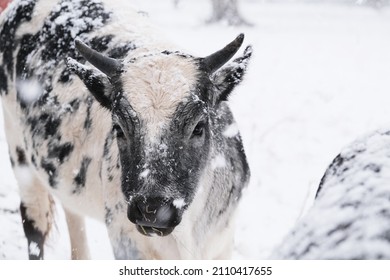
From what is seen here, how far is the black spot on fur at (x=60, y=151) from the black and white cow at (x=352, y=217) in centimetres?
282

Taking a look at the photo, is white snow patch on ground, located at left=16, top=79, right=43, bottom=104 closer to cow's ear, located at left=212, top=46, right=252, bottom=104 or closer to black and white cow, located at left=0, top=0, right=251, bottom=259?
black and white cow, located at left=0, top=0, right=251, bottom=259

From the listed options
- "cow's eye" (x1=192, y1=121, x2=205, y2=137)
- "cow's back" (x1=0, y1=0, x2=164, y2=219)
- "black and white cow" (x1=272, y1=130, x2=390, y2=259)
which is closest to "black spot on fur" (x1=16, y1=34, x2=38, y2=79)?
"cow's back" (x1=0, y1=0, x2=164, y2=219)

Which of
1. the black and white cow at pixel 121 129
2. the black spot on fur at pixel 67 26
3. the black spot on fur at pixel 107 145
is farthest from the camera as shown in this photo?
the black spot on fur at pixel 67 26

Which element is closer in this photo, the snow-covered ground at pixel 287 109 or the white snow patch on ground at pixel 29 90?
the white snow patch on ground at pixel 29 90

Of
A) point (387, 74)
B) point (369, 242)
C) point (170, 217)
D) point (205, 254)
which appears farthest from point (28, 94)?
point (387, 74)

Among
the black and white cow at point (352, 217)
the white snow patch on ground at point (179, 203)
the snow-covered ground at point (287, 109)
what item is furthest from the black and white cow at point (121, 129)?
the black and white cow at point (352, 217)

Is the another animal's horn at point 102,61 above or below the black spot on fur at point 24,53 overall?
above

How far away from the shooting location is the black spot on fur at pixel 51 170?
4.04 metres

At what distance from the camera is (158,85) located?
2.93 metres

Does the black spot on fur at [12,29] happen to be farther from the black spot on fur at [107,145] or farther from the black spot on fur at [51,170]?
the black spot on fur at [107,145]

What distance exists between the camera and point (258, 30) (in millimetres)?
12531

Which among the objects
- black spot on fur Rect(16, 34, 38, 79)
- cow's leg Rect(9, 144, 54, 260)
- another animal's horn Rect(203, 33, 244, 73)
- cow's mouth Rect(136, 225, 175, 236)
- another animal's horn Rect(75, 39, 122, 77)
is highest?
another animal's horn Rect(203, 33, 244, 73)

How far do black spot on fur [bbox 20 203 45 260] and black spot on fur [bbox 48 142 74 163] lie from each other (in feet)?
3.65

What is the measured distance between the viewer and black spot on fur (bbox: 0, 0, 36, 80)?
4.70 meters
